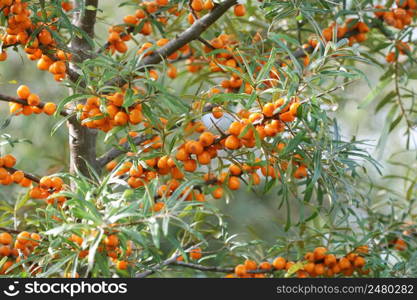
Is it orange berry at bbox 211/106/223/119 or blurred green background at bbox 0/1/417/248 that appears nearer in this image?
orange berry at bbox 211/106/223/119

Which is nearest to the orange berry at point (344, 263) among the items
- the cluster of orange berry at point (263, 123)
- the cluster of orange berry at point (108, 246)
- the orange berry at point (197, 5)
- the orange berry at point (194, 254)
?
the orange berry at point (194, 254)

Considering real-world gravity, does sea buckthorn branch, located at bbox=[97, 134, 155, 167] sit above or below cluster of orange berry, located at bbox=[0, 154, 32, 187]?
above

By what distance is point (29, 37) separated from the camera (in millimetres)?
1147

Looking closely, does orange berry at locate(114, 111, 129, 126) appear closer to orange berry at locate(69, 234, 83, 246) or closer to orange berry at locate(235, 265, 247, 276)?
orange berry at locate(69, 234, 83, 246)

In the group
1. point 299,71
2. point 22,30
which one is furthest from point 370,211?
point 22,30

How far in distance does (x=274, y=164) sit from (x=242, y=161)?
0.33 ft

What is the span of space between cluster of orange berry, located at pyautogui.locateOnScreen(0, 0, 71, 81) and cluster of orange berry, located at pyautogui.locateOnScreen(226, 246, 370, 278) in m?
0.63

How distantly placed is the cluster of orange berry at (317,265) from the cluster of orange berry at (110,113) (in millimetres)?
526

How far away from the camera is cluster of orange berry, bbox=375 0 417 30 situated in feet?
5.14

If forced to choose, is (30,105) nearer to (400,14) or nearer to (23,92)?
(23,92)

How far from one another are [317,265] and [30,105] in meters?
0.76

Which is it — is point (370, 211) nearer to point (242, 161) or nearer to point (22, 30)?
point (242, 161)

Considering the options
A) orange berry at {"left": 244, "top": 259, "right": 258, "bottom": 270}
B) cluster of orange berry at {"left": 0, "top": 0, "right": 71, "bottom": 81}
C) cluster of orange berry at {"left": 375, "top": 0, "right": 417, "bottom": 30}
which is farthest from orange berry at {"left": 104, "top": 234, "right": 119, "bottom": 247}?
cluster of orange berry at {"left": 375, "top": 0, "right": 417, "bottom": 30}

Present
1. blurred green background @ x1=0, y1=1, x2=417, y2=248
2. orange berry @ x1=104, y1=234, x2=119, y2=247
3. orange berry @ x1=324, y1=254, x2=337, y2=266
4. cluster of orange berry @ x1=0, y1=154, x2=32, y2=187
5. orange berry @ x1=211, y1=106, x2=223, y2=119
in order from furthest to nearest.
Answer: blurred green background @ x1=0, y1=1, x2=417, y2=248 < orange berry @ x1=324, y1=254, x2=337, y2=266 < cluster of orange berry @ x1=0, y1=154, x2=32, y2=187 < orange berry @ x1=211, y1=106, x2=223, y2=119 < orange berry @ x1=104, y1=234, x2=119, y2=247
